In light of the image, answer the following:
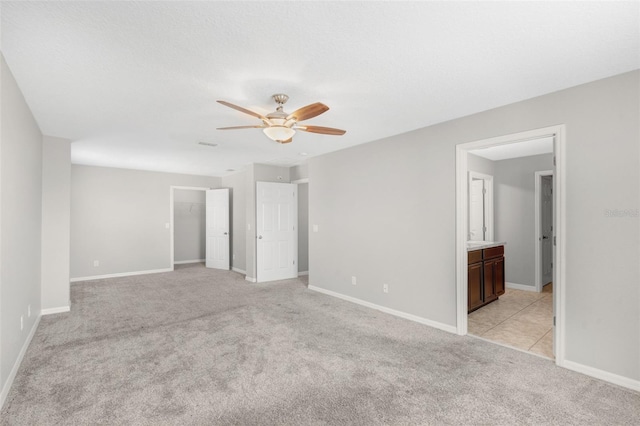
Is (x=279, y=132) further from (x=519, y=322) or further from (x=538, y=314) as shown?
(x=538, y=314)

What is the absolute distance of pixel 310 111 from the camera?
7.97 ft

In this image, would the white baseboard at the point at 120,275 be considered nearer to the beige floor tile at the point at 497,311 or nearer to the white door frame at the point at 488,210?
the beige floor tile at the point at 497,311

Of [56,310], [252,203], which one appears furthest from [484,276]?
[56,310]

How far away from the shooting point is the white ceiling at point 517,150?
184 inches

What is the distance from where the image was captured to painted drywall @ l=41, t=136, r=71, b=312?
13.9ft

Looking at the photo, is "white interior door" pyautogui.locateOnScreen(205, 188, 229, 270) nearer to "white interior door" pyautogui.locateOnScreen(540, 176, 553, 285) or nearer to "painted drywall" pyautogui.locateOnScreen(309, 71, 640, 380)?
"painted drywall" pyautogui.locateOnScreen(309, 71, 640, 380)

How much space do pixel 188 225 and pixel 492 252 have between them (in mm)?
7655

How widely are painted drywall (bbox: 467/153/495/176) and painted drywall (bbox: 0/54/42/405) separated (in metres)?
5.79

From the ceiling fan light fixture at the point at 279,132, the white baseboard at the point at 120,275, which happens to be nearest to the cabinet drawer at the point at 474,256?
the ceiling fan light fixture at the point at 279,132

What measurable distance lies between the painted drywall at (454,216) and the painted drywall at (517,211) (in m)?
3.00

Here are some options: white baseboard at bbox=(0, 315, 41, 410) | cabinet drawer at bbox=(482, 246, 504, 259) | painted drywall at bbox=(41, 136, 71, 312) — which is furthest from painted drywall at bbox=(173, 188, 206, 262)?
cabinet drawer at bbox=(482, 246, 504, 259)

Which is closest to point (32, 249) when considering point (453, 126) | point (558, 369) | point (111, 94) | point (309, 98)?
point (111, 94)

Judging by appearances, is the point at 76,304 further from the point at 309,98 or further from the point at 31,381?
the point at 309,98

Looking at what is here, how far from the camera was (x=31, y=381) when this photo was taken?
8.07 feet
